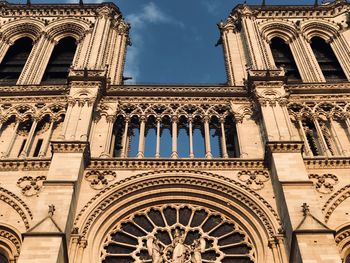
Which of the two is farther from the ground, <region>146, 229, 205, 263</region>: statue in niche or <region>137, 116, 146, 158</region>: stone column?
<region>137, 116, 146, 158</region>: stone column

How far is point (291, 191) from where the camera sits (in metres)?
15.6

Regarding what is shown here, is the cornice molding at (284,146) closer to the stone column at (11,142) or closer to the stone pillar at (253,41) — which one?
the stone pillar at (253,41)

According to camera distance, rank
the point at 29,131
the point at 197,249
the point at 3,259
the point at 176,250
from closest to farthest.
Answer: the point at 176,250, the point at 197,249, the point at 3,259, the point at 29,131

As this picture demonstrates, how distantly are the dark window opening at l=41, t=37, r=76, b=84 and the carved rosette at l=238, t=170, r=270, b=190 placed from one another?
30.7 ft

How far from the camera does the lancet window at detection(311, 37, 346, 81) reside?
24.3m

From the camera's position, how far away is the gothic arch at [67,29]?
26.4m

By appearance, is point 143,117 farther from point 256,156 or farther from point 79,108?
point 256,156

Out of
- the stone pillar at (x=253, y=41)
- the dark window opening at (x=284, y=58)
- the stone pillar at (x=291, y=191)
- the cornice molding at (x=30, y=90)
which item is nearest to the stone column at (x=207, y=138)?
the stone pillar at (x=291, y=191)

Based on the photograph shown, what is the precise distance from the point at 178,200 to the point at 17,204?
14.5 ft

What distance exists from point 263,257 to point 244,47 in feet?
38.3

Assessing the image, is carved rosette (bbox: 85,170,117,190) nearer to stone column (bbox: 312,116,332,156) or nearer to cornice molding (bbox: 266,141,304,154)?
cornice molding (bbox: 266,141,304,154)

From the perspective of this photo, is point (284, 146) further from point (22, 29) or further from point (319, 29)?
point (22, 29)

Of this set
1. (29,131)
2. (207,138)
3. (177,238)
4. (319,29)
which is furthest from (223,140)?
(319,29)

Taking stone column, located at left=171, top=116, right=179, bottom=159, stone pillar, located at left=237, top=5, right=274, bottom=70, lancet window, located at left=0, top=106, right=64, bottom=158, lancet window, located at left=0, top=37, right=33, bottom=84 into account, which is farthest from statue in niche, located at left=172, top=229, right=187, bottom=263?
lancet window, located at left=0, top=37, right=33, bottom=84
